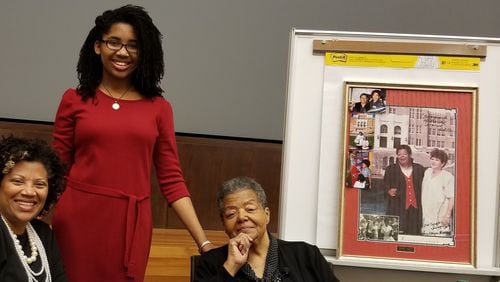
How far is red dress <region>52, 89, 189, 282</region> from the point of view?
1.56 m

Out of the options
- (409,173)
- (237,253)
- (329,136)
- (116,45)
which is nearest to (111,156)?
(116,45)

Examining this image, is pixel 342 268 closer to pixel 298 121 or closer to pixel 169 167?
pixel 298 121

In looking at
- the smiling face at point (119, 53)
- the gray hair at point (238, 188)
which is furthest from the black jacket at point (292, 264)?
the smiling face at point (119, 53)

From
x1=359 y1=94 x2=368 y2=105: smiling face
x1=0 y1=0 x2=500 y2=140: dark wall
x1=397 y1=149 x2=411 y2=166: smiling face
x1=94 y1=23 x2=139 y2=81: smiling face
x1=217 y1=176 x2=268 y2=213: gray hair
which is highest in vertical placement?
x1=0 y1=0 x2=500 y2=140: dark wall

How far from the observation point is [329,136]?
1.88 meters

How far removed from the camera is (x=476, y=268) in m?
1.79

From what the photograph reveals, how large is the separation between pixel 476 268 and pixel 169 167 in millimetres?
1023

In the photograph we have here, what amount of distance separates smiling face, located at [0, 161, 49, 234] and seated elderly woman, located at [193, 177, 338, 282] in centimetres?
49

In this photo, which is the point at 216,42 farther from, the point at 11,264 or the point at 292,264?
the point at 11,264

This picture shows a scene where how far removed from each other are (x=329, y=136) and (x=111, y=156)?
2.38 feet

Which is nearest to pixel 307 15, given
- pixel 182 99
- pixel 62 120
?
pixel 182 99

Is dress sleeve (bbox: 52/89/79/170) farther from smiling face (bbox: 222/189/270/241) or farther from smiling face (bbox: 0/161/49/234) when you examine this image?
smiling face (bbox: 222/189/270/241)

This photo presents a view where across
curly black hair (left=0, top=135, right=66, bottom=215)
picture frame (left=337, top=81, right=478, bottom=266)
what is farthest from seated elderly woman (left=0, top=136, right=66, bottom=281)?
picture frame (left=337, top=81, right=478, bottom=266)

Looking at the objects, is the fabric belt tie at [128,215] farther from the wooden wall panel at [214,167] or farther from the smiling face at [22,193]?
the wooden wall panel at [214,167]
